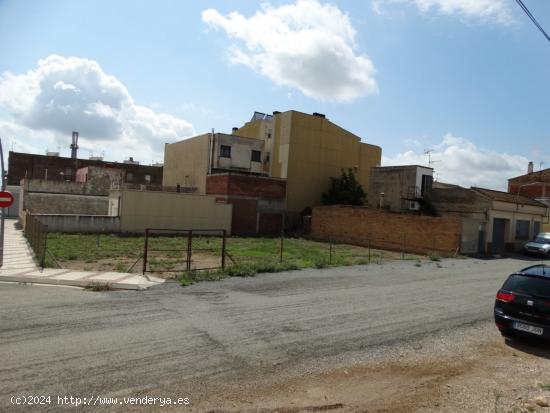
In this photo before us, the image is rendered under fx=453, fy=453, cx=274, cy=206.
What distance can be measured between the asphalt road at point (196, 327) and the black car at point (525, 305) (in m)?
1.51

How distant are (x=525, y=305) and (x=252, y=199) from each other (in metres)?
32.6

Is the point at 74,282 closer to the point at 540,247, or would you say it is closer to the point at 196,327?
the point at 196,327

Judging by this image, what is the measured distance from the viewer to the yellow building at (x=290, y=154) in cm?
4644

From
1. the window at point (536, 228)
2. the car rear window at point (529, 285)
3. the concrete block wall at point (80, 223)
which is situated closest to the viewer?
the car rear window at point (529, 285)

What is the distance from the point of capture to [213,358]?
744cm

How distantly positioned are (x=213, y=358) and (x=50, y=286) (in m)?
8.33

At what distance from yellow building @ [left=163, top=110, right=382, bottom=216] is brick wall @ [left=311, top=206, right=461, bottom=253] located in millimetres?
5894

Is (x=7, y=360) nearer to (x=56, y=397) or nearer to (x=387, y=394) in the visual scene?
(x=56, y=397)

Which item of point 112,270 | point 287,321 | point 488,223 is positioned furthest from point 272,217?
point 287,321

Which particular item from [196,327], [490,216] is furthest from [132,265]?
[490,216]

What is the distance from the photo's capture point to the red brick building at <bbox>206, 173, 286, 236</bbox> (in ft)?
131

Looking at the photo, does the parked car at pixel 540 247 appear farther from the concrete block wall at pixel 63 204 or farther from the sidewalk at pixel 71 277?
the concrete block wall at pixel 63 204

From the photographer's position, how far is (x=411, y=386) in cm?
672

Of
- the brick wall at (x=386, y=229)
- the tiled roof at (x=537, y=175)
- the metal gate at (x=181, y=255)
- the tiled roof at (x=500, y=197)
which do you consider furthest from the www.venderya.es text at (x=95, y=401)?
the tiled roof at (x=537, y=175)
